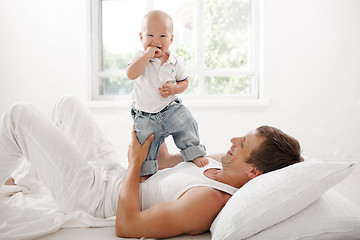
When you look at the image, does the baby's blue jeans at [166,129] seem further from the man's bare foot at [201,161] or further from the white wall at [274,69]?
the white wall at [274,69]

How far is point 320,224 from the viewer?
111cm

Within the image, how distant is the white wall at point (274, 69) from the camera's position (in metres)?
3.40

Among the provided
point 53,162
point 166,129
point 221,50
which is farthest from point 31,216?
point 221,50

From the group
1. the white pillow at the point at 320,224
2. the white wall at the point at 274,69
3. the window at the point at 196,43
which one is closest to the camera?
the white pillow at the point at 320,224

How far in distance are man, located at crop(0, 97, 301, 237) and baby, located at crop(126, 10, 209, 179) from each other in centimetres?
7

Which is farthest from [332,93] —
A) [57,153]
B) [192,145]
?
[57,153]

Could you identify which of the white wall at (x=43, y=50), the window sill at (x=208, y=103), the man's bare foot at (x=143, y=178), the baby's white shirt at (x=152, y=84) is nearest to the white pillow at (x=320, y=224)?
the man's bare foot at (x=143, y=178)

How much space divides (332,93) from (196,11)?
5.18 ft

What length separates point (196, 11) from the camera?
11.9 feet

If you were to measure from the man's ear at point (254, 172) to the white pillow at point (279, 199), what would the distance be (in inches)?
8.7

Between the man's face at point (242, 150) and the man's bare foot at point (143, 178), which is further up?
the man's face at point (242, 150)

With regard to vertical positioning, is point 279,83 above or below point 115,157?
above

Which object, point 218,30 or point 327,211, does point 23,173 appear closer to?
point 327,211

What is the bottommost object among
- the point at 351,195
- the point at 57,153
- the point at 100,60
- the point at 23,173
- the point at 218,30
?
the point at 351,195
